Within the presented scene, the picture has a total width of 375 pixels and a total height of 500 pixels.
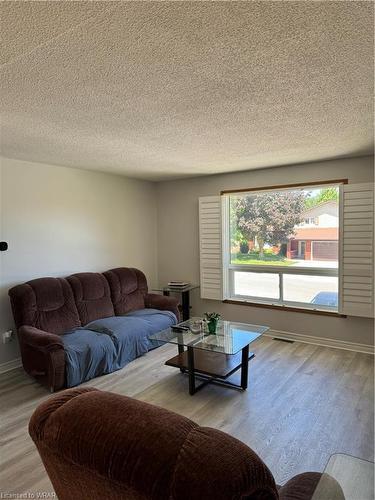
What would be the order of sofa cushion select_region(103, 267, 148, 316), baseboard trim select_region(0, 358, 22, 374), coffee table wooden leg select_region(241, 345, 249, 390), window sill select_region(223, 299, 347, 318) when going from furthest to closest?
sofa cushion select_region(103, 267, 148, 316)
window sill select_region(223, 299, 347, 318)
baseboard trim select_region(0, 358, 22, 374)
coffee table wooden leg select_region(241, 345, 249, 390)

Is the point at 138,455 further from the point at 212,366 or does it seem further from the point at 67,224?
the point at 67,224

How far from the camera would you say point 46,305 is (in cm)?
367

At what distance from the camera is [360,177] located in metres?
3.91

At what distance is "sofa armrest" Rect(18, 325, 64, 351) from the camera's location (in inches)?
120

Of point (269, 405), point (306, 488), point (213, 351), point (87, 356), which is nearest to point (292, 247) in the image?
point (213, 351)

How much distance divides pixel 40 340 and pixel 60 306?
76 centimetres

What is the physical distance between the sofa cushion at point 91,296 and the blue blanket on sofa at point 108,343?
0.16 metres

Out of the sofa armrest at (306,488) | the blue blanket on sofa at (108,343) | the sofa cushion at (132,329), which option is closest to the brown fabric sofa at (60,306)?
the blue blanket on sofa at (108,343)

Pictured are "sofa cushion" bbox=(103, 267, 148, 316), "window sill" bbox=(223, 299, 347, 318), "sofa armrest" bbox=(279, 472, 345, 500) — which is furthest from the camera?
"sofa cushion" bbox=(103, 267, 148, 316)

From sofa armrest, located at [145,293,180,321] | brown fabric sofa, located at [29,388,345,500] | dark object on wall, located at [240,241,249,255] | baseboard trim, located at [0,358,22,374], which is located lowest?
baseboard trim, located at [0,358,22,374]

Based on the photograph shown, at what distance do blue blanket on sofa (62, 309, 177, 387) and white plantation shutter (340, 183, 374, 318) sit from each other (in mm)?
2154

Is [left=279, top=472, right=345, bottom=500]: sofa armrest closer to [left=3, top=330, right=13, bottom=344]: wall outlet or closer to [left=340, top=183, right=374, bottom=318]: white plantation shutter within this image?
[left=340, top=183, right=374, bottom=318]: white plantation shutter

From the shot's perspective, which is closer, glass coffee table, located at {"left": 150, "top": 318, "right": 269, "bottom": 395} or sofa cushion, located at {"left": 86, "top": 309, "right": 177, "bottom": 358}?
glass coffee table, located at {"left": 150, "top": 318, "right": 269, "bottom": 395}

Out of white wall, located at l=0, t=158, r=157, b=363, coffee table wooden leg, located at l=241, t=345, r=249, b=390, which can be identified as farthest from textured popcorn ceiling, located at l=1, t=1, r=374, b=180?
coffee table wooden leg, located at l=241, t=345, r=249, b=390
